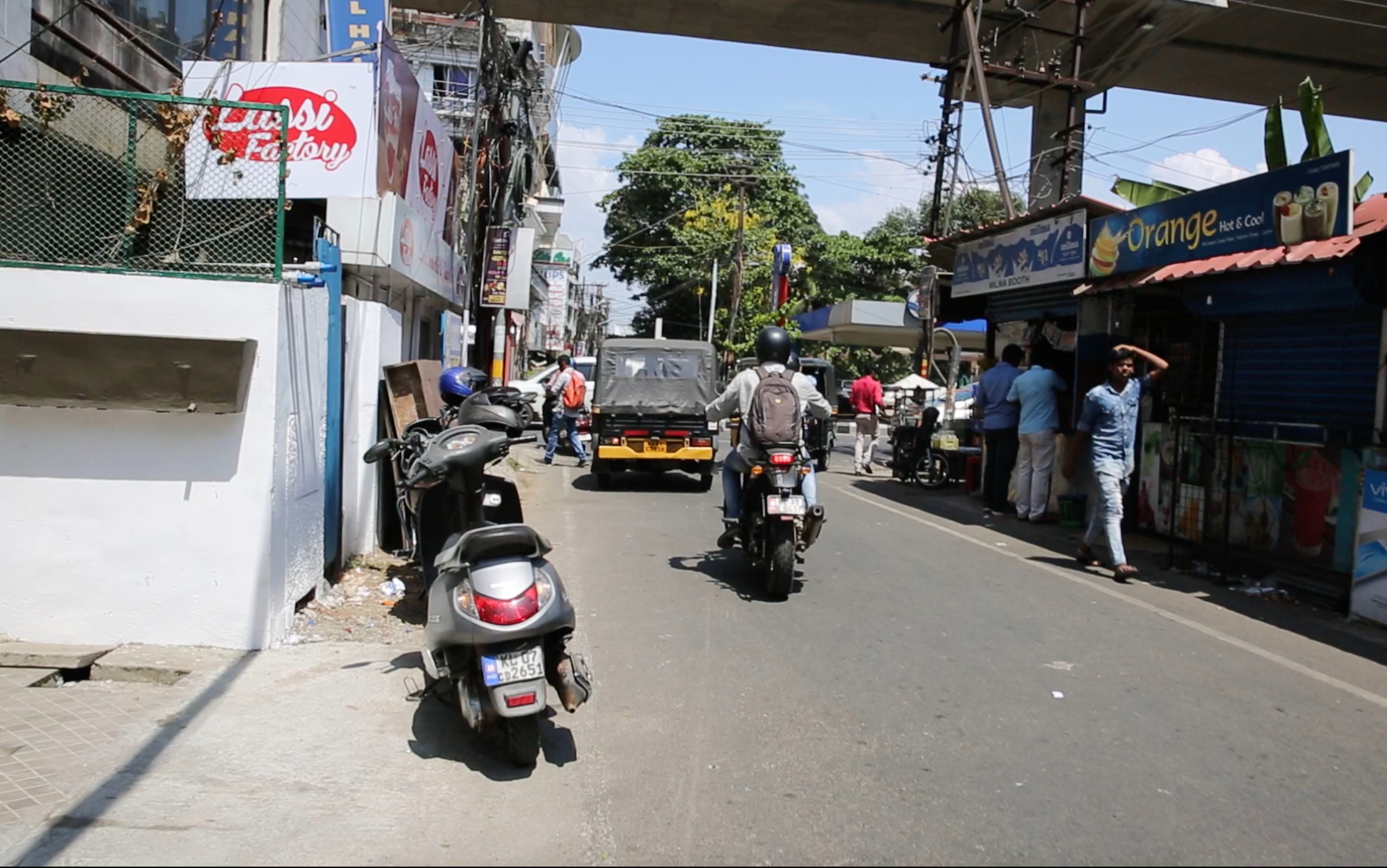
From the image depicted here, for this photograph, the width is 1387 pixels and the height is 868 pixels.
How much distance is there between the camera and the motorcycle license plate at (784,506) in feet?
24.3

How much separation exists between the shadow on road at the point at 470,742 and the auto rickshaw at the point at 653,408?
8.26 metres

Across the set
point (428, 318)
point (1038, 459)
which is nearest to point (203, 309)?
point (1038, 459)

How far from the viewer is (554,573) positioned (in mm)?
4691

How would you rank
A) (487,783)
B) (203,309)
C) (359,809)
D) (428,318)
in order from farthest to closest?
(428,318) → (203,309) → (487,783) → (359,809)

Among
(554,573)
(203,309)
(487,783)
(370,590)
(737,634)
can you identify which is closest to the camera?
(487,783)

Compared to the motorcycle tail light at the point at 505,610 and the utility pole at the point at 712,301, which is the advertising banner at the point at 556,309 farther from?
the motorcycle tail light at the point at 505,610

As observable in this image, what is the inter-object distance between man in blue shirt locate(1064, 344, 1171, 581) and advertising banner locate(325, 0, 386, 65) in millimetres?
11481

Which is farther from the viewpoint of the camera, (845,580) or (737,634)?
(845,580)

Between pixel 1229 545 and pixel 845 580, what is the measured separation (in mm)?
3655

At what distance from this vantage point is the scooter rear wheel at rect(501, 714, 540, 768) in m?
4.41

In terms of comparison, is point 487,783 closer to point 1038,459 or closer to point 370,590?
point 370,590

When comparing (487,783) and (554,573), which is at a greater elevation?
(554,573)

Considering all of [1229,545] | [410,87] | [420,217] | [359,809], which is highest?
[410,87]

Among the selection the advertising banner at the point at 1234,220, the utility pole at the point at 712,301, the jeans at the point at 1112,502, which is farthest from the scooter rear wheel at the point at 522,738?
the utility pole at the point at 712,301
